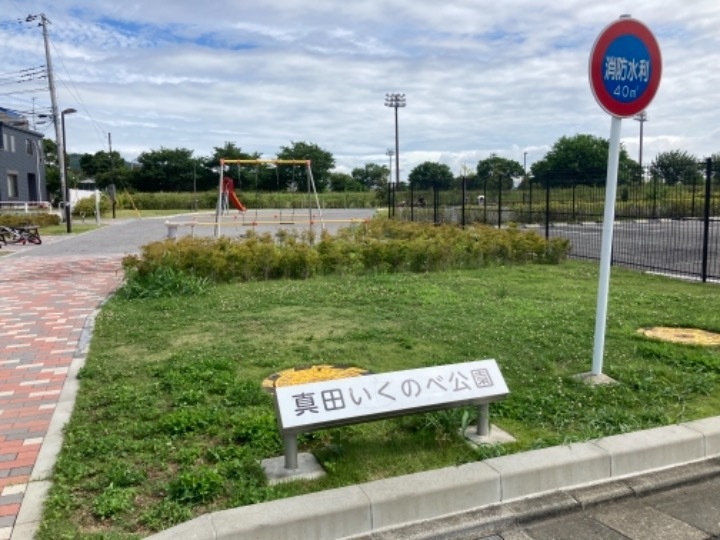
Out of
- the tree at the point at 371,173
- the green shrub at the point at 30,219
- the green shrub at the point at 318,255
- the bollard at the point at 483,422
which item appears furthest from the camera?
the tree at the point at 371,173

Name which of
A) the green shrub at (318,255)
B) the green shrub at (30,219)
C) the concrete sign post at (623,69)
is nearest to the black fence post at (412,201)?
the green shrub at (318,255)

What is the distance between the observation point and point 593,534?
2967mm

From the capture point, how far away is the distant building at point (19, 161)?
4103cm

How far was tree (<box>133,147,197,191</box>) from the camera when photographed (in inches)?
2744

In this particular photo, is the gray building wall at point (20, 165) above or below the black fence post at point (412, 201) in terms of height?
above

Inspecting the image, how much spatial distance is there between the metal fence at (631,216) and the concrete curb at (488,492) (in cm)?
741

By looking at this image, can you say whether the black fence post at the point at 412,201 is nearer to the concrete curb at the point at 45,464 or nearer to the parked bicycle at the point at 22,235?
the parked bicycle at the point at 22,235

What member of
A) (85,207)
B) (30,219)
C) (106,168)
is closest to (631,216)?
(30,219)

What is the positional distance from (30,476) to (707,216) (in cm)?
991

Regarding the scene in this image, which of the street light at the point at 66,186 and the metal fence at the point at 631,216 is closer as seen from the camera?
the metal fence at the point at 631,216

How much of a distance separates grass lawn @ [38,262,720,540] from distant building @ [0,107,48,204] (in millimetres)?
36804

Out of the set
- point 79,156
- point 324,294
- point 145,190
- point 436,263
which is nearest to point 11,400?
point 324,294

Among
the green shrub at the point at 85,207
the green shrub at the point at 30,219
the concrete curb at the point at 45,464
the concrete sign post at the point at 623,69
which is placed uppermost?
the concrete sign post at the point at 623,69

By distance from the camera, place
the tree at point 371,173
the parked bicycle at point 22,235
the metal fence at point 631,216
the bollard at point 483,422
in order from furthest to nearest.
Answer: the tree at point 371,173 → the parked bicycle at point 22,235 → the metal fence at point 631,216 → the bollard at point 483,422
